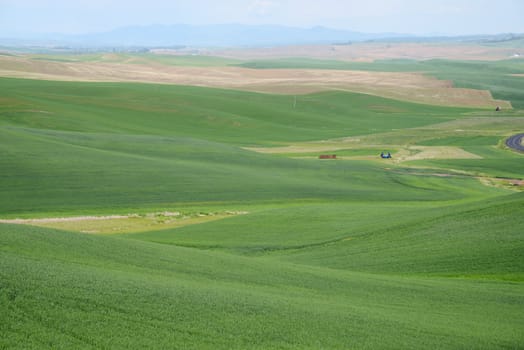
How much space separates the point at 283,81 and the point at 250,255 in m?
113

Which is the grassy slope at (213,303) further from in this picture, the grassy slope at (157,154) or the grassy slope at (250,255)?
the grassy slope at (157,154)

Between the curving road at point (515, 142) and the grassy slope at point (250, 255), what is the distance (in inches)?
551

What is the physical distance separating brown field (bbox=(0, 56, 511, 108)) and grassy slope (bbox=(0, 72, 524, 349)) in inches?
2372

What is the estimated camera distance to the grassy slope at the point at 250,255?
13.3 meters

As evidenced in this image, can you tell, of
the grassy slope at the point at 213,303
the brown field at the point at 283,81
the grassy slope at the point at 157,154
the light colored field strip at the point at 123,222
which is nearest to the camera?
the grassy slope at the point at 213,303

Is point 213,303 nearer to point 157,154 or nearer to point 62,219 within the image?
point 62,219

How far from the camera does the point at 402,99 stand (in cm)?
11669

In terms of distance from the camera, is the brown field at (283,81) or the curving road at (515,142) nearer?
the curving road at (515,142)

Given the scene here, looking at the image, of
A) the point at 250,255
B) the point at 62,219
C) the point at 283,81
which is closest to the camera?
the point at 250,255

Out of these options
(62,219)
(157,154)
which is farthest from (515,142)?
(62,219)

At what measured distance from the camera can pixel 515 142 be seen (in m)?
74.3

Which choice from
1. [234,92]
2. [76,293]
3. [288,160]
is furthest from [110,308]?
[234,92]

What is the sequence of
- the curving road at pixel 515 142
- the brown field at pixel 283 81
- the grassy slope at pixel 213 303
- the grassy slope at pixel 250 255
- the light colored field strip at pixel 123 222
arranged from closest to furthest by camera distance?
1. the grassy slope at pixel 213 303
2. the grassy slope at pixel 250 255
3. the light colored field strip at pixel 123 222
4. the curving road at pixel 515 142
5. the brown field at pixel 283 81

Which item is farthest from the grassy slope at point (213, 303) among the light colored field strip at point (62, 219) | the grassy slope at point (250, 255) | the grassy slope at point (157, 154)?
the grassy slope at point (157, 154)
